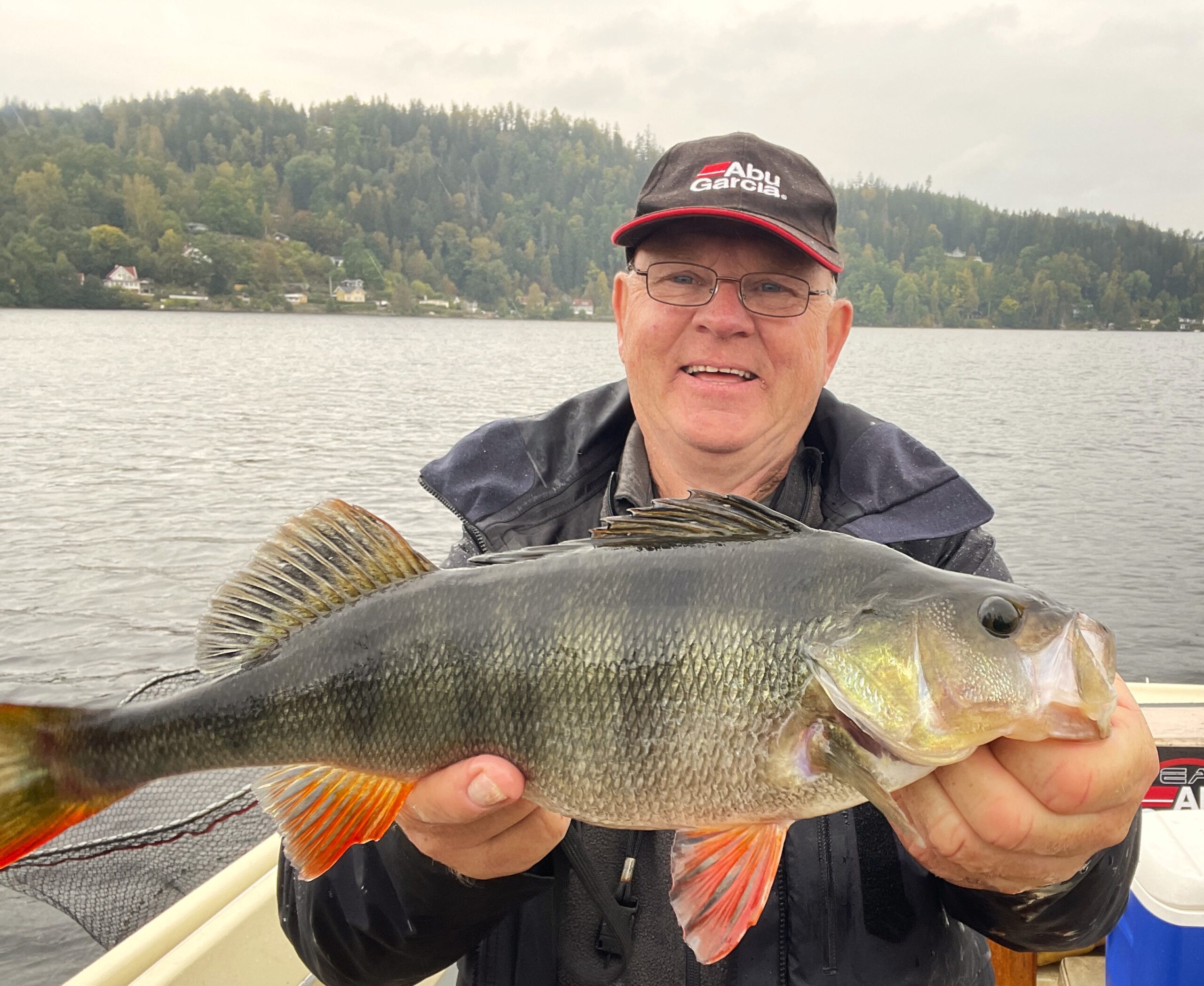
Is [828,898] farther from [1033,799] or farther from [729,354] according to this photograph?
[729,354]

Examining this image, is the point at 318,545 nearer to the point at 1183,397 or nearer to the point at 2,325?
the point at 1183,397

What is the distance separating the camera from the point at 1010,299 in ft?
386

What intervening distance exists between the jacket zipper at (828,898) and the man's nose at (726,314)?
1.56 m

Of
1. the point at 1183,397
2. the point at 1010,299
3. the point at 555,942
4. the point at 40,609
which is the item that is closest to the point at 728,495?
the point at 555,942

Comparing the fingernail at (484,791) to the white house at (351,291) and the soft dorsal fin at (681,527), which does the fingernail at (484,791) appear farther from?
the white house at (351,291)

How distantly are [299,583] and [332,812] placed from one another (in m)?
0.57

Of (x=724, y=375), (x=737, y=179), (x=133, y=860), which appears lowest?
(x=133, y=860)

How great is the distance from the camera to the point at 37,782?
216cm

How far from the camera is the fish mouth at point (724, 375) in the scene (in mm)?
3154

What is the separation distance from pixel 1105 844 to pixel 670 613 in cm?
108

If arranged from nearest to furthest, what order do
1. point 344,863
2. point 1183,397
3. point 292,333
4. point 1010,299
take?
point 344,863 < point 1183,397 < point 292,333 < point 1010,299

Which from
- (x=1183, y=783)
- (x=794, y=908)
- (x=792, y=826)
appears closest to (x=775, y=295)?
(x=792, y=826)

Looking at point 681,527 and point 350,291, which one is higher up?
point 681,527

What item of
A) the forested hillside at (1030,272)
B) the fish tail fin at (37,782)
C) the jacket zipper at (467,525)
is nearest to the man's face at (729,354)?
the jacket zipper at (467,525)
